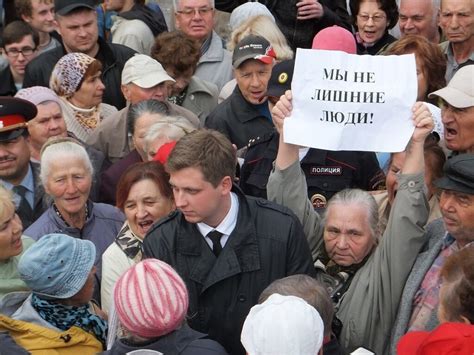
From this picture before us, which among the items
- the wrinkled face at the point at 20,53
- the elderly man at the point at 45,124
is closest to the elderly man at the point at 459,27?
the elderly man at the point at 45,124

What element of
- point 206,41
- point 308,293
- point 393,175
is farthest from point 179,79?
point 308,293

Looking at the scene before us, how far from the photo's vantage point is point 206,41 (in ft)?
28.9

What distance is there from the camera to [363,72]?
501 cm

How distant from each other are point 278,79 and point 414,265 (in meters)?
1.53

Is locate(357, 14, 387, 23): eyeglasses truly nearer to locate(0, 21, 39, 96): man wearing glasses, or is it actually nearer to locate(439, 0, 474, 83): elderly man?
locate(439, 0, 474, 83): elderly man

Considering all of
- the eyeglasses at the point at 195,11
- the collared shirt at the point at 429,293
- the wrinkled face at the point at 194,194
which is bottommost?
the collared shirt at the point at 429,293

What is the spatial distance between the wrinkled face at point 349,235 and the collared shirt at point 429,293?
0.47m

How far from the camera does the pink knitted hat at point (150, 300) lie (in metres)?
4.07

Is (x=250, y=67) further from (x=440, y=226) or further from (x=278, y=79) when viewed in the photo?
(x=440, y=226)

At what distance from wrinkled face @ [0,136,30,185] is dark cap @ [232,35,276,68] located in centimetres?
173

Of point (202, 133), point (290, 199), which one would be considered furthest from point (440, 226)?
point (202, 133)

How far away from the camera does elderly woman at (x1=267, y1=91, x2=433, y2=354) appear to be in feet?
15.9

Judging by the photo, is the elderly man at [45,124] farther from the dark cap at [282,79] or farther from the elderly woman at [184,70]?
the dark cap at [282,79]

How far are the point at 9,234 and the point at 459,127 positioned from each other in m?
2.58
